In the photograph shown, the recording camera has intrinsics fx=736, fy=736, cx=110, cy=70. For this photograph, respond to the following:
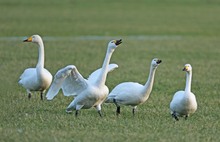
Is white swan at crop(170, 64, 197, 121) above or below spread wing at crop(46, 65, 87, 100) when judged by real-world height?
below

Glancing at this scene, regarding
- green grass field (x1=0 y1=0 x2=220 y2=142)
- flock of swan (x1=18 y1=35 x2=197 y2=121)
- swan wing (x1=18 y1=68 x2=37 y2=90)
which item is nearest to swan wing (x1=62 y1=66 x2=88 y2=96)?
flock of swan (x1=18 y1=35 x2=197 y2=121)

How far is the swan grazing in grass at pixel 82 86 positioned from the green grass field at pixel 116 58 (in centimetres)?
28

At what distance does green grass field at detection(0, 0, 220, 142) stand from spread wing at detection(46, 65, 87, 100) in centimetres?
43

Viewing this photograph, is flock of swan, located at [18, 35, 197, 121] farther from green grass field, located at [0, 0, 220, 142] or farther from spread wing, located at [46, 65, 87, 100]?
green grass field, located at [0, 0, 220, 142]

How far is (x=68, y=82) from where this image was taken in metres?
12.4

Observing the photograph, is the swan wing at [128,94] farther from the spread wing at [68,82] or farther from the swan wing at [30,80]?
the swan wing at [30,80]

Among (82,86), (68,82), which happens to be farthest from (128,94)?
(68,82)

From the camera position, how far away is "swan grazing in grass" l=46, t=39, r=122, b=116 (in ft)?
39.4

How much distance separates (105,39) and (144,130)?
22.5 m

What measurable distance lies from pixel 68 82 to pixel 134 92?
3.70 feet

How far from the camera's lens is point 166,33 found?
3738cm

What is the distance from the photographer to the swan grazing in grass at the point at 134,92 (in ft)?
40.3

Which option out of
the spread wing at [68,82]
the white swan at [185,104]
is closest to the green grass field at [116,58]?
the white swan at [185,104]

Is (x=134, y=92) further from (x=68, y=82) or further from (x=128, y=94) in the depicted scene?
(x=68, y=82)
